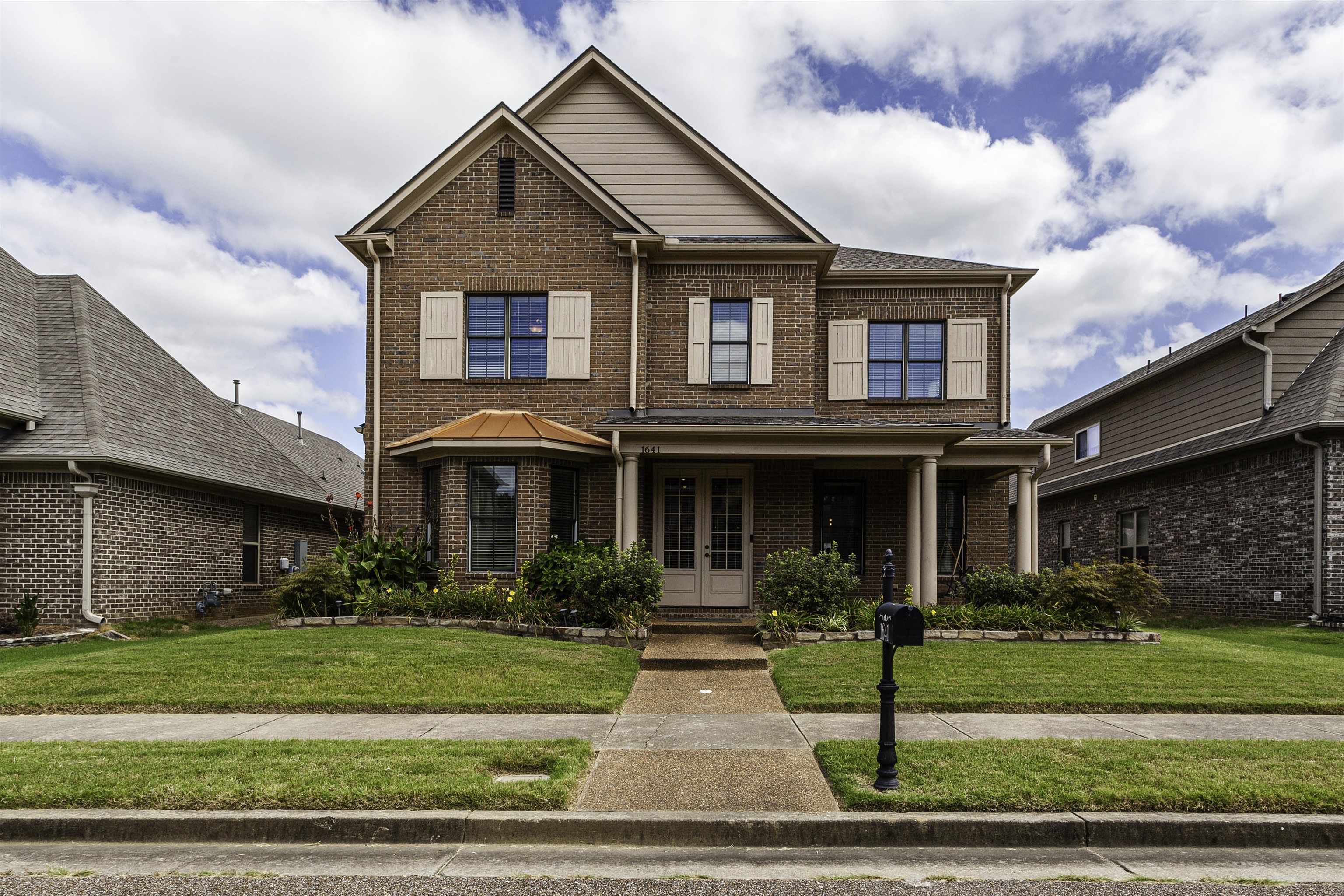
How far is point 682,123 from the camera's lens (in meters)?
15.1

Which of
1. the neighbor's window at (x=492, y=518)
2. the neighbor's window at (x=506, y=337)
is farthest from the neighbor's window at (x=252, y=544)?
the neighbor's window at (x=492, y=518)

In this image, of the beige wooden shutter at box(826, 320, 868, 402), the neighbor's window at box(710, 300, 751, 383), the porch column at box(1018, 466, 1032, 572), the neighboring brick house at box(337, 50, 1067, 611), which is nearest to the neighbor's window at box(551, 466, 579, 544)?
the neighboring brick house at box(337, 50, 1067, 611)

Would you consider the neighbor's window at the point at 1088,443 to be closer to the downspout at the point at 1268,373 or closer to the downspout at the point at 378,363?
the downspout at the point at 1268,373

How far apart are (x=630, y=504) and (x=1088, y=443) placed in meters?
17.9

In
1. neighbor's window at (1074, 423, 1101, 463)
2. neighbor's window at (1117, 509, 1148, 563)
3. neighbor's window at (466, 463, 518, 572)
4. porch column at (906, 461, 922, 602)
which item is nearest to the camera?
neighbor's window at (466, 463, 518, 572)

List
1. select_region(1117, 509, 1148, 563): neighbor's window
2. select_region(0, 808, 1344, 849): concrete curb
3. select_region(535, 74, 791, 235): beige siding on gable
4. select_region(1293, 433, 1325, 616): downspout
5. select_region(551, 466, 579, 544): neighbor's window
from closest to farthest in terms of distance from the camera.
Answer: select_region(0, 808, 1344, 849): concrete curb → select_region(551, 466, 579, 544): neighbor's window → select_region(1293, 433, 1325, 616): downspout → select_region(535, 74, 791, 235): beige siding on gable → select_region(1117, 509, 1148, 563): neighbor's window

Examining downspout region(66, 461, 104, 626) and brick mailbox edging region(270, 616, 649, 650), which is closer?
brick mailbox edging region(270, 616, 649, 650)

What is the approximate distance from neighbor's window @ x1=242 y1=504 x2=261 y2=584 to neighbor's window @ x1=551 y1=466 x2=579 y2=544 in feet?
25.0

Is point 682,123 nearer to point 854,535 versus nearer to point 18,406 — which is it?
point 854,535

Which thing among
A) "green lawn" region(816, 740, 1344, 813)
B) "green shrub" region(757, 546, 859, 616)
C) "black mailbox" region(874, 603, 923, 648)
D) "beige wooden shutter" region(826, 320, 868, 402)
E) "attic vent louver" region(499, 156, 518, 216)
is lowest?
"green lawn" region(816, 740, 1344, 813)

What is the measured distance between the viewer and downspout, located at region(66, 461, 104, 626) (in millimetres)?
12445

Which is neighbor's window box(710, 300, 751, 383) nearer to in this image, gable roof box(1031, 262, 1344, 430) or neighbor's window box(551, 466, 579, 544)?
neighbor's window box(551, 466, 579, 544)

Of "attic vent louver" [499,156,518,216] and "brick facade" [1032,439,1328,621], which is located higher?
"attic vent louver" [499,156,518,216]

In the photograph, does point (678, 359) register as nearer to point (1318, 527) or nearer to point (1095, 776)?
point (1095, 776)
